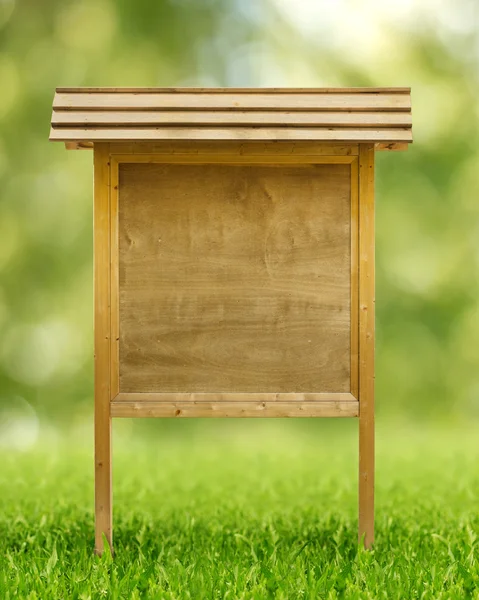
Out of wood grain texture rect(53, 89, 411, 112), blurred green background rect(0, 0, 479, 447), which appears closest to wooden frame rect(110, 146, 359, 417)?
wood grain texture rect(53, 89, 411, 112)

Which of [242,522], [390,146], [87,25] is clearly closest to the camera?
[390,146]

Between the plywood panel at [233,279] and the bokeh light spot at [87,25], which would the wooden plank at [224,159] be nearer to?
the plywood panel at [233,279]

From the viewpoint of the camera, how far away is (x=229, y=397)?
5129 millimetres

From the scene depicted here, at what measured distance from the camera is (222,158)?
17.0 feet

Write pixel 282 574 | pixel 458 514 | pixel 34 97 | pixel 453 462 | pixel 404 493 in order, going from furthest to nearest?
pixel 34 97 → pixel 453 462 → pixel 404 493 → pixel 458 514 → pixel 282 574

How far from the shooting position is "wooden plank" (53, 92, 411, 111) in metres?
5.04

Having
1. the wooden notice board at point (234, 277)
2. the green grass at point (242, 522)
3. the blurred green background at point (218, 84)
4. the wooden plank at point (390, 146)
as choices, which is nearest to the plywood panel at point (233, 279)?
the wooden notice board at point (234, 277)

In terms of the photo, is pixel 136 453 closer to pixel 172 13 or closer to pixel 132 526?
pixel 132 526

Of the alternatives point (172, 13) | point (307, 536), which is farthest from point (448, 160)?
point (307, 536)

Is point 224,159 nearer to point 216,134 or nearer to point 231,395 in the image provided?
point 216,134

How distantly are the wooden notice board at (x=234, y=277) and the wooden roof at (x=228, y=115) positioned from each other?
0.03 m

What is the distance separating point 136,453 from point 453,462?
155 inches

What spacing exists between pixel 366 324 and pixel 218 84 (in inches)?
372

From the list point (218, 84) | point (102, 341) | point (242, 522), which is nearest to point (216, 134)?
point (102, 341)
